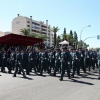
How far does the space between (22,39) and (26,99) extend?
19.1 metres

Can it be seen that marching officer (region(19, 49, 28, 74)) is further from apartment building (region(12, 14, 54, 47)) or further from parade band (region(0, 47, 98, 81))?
apartment building (region(12, 14, 54, 47))

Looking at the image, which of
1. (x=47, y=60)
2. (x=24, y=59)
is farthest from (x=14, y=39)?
(x=47, y=60)

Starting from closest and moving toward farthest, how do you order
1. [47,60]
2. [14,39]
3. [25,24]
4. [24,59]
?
[24,59], [47,60], [14,39], [25,24]

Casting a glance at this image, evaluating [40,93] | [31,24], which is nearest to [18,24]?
[31,24]

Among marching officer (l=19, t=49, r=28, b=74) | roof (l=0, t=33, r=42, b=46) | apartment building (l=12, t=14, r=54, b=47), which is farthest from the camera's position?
apartment building (l=12, t=14, r=54, b=47)

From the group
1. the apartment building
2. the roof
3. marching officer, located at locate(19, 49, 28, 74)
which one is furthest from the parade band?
the apartment building

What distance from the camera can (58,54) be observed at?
11430mm

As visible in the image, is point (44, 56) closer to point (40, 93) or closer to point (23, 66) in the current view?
point (23, 66)

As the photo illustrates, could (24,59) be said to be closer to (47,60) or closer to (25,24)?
(47,60)

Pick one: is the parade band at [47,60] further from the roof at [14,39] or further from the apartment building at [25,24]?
the apartment building at [25,24]

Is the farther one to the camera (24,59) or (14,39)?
(14,39)

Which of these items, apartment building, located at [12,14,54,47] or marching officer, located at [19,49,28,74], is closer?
marching officer, located at [19,49,28,74]

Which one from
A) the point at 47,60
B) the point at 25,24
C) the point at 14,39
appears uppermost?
the point at 25,24

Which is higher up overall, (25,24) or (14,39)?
(25,24)
